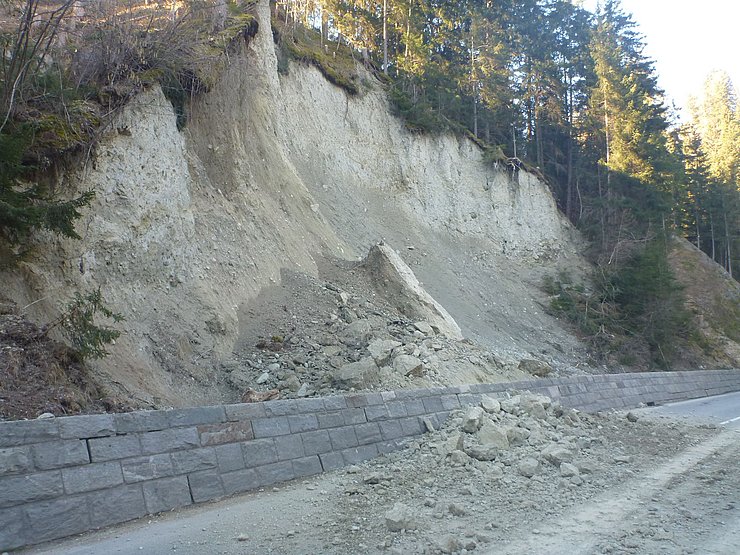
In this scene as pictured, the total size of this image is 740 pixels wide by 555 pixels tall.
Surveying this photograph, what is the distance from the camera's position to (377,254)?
51.8 ft

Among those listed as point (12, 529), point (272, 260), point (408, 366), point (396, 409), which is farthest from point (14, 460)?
point (272, 260)

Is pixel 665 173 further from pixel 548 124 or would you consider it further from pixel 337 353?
pixel 337 353

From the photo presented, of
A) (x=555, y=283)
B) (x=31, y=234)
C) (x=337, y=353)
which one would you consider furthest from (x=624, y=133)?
(x=31, y=234)

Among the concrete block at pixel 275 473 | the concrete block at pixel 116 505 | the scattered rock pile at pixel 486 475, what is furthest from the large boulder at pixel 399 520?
the concrete block at pixel 116 505

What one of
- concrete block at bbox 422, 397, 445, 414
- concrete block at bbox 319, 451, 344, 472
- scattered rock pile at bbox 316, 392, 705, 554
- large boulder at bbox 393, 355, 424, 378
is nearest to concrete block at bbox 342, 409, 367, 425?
concrete block at bbox 319, 451, 344, 472

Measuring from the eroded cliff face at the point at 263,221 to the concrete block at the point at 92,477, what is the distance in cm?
320

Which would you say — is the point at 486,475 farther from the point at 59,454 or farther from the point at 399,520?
the point at 59,454

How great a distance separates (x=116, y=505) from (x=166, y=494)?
478 millimetres

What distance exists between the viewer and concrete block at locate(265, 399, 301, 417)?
22.4ft

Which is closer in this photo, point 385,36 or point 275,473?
point 275,473

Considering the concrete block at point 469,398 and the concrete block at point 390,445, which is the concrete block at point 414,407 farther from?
the concrete block at point 469,398

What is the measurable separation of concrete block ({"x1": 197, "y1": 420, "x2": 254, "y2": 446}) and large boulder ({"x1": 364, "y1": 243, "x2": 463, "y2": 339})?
27.1ft

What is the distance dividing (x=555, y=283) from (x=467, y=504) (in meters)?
22.0

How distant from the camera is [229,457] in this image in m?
6.26
